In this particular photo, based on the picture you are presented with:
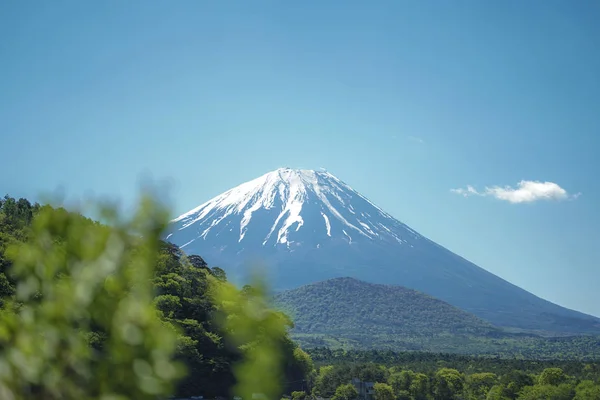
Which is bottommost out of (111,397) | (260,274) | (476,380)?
(476,380)

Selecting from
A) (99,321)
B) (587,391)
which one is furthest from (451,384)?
(99,321)

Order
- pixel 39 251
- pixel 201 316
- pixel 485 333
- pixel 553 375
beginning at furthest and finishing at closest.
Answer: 1. pixel 485 333
2. pixel 553 375
3. pixel 201 316
4. pixel 39 251

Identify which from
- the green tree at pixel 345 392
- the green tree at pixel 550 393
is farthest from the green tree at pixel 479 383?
the green tree at pixel 345 392

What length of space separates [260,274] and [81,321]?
2.20ft

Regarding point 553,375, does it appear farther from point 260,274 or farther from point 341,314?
point 341,314

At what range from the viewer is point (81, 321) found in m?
2.31

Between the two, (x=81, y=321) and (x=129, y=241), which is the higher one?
(x=129, y=241)

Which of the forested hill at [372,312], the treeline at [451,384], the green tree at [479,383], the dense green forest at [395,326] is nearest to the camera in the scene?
the treeline at [451,384]

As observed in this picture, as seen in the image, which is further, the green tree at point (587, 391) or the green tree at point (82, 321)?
the green tree at point (587, 391)

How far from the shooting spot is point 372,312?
571 feet

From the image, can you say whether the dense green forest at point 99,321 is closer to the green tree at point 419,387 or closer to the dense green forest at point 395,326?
the green tree at point 419,387

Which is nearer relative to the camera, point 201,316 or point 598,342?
point 201,316

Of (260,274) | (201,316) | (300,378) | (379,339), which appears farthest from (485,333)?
(260,274)

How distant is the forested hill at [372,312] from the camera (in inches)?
6462
